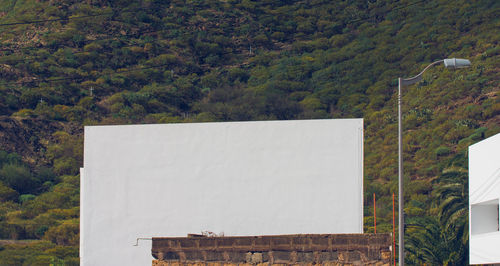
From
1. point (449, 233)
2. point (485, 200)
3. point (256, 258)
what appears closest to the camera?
point (256, 258)

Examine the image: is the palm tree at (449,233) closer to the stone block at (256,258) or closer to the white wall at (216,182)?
the white wall at (216,182)

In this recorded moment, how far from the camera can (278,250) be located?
58.2 feet

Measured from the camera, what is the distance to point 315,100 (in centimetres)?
7462

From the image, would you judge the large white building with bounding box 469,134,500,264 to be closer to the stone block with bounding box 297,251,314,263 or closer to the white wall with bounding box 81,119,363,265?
the white wall with bounding box 81,119,363,265

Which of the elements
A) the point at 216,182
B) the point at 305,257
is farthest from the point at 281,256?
the point at 216,182

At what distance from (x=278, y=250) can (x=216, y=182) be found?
6.58 m

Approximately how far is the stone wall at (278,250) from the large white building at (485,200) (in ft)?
21.7

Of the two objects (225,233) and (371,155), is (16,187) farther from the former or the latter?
(225,233)

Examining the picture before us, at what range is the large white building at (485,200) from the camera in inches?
904

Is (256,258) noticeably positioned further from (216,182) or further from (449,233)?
(449,233)

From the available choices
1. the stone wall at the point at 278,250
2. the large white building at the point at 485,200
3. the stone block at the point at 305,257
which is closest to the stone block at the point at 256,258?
the stone wall at the point at 278,250

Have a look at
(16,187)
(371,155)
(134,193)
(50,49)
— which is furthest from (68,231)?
(134,193)

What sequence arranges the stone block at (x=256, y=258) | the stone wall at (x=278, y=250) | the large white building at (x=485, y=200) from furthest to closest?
the large white building at (x=485, y=200) < the stone block at (x=256, y=258) < the stone wall at (x=278, y=250)

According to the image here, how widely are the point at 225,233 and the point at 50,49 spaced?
65487 millimetres
